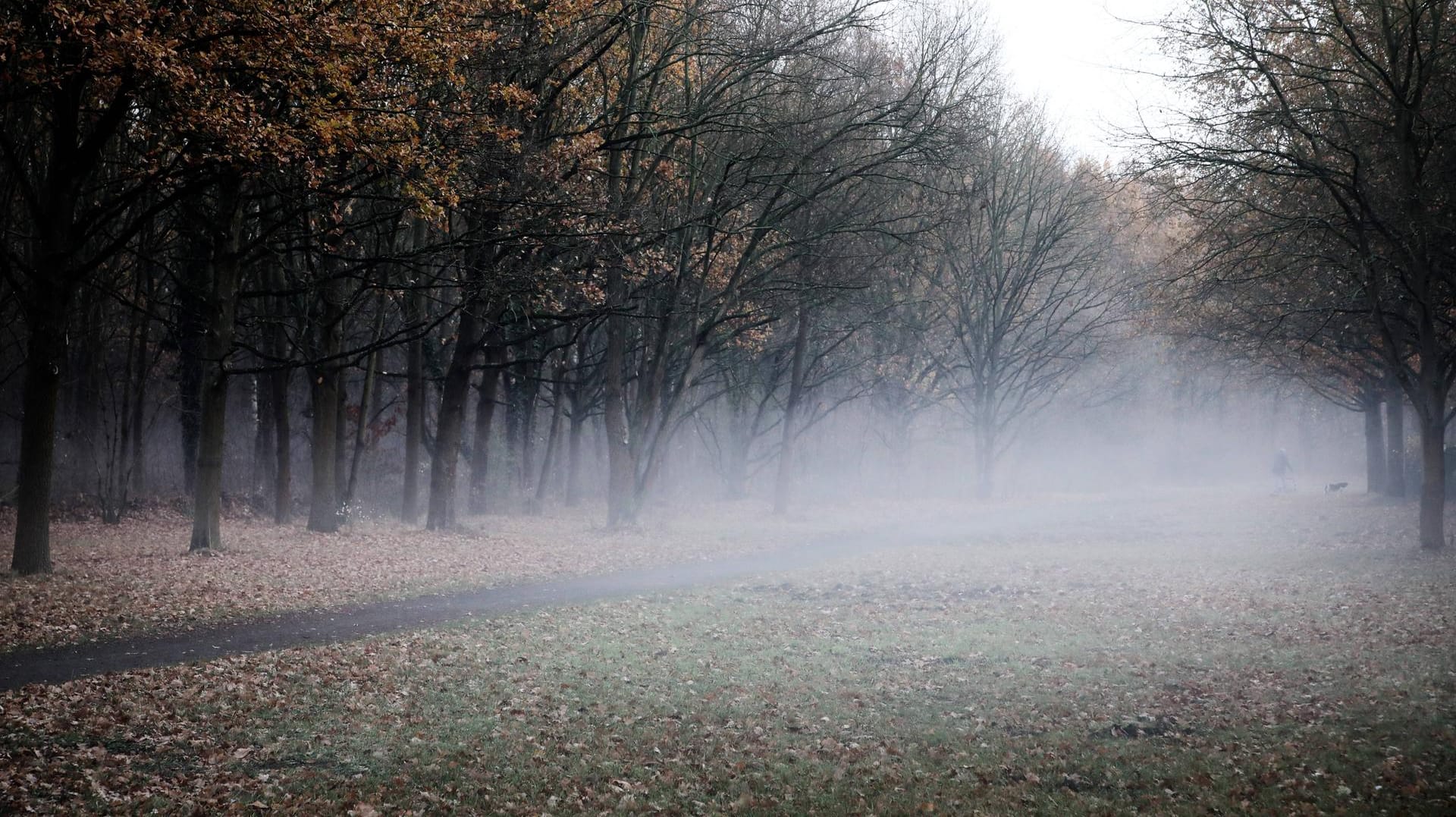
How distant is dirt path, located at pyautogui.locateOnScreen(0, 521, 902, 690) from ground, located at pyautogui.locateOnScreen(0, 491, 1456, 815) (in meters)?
0.61

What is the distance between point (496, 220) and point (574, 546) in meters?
7.97

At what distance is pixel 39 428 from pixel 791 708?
37.1ft

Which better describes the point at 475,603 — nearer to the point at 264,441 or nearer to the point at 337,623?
the point at 337,623

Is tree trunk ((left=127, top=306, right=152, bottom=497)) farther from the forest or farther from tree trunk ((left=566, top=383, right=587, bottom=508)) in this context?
tree trunk ((left=566, top=383, right=587, bottom=508))

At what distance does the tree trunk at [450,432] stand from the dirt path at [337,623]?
6.04 meters

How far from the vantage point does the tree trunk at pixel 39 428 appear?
13781mm

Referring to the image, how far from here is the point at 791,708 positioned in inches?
399

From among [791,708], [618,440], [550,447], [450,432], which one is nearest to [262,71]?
[791,708]

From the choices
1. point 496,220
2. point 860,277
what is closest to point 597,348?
point 860,277

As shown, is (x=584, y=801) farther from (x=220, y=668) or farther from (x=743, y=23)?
(x=743, y=23)

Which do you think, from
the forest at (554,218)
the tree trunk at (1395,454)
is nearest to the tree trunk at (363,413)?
the forest at (554,218)

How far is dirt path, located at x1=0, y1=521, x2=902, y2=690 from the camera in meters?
10.2

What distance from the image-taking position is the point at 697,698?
33.9ft

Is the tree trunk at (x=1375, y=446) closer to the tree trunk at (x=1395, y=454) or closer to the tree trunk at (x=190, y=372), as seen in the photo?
the tree trunk at (x=1395, y=454)
